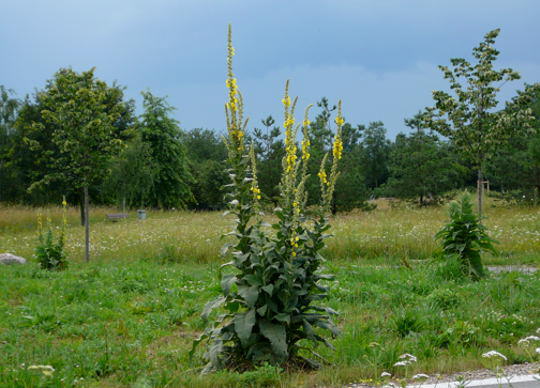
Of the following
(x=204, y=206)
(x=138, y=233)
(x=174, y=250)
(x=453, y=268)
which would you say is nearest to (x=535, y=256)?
(x=453, y=268)

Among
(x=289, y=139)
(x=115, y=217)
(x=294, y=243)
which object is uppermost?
(x=289, y=139)

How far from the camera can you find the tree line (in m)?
16.8

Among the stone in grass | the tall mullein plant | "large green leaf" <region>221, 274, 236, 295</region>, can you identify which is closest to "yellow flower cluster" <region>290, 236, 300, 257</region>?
the tall mullein plant

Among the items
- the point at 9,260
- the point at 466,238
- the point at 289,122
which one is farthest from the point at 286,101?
the point at 9,260

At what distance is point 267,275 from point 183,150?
3754cm

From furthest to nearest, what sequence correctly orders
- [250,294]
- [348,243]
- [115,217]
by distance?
[115,217], [348,243], [250,294]

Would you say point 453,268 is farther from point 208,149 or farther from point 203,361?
point 208,149

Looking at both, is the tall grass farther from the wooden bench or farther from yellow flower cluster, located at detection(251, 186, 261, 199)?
the wooden bench

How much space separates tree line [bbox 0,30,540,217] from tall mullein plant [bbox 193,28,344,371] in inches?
140

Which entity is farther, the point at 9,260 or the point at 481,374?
the point at 9,260

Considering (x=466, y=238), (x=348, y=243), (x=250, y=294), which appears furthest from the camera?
(x=348, y=243)

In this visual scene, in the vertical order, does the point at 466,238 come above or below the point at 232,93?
below

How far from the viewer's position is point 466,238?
9430 millimetres

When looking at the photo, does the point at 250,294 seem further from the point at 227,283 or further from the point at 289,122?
the point at 289,122
